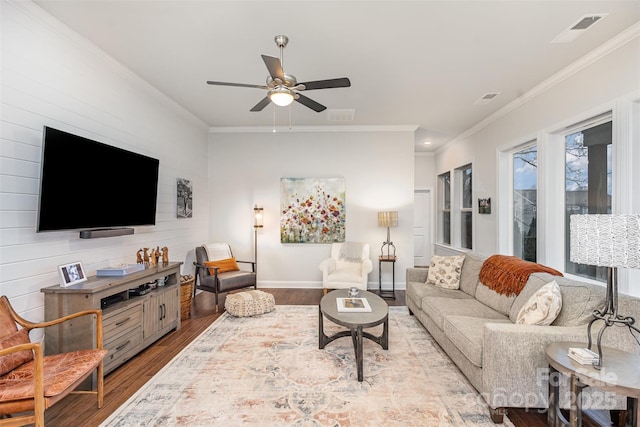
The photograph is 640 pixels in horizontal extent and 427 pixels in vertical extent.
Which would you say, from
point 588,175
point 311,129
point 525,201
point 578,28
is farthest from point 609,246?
point 311,129

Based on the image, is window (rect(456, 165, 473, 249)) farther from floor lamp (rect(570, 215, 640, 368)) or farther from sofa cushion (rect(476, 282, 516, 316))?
floor lamp (rect(570, 215, 640, 368))

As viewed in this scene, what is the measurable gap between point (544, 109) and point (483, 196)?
1764 mm

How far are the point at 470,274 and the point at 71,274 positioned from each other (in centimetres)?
400

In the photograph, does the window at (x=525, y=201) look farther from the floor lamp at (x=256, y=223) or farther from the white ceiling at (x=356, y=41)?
the floor lamp at (x=256, y=223)

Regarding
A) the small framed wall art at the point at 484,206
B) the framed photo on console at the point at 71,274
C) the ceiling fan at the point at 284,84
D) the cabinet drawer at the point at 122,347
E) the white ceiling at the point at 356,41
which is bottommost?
the cabinet drawer at the point at 122,347

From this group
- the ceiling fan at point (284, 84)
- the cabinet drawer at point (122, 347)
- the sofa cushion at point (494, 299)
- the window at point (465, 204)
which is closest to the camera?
the ceiling fan at point (284, 84)

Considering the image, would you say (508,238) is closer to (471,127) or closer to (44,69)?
(471,127)

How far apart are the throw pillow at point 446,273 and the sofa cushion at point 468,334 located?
919 millimetres

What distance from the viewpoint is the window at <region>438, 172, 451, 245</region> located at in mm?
6605

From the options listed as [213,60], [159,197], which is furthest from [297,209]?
[213,60]

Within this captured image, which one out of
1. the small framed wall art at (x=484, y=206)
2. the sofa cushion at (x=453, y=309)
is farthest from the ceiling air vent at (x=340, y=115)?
the sofa cushion at (x=453, y=309)

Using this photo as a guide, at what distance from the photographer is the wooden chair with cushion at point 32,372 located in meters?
1.50

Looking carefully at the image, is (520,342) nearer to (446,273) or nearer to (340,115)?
(446,273)

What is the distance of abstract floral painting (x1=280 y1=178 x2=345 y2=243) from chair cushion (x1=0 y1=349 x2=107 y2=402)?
343cm
